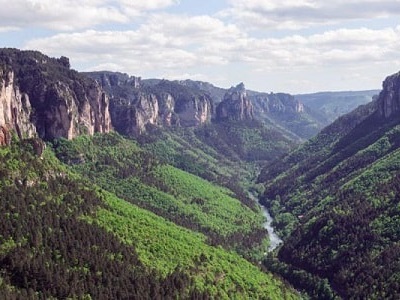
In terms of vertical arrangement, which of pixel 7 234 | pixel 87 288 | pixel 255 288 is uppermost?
pixel 7 234

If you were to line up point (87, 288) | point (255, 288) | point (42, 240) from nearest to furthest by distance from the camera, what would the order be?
point (87, 288) < point (42, 240) < point (255, 288)

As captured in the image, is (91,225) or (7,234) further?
(91,225)

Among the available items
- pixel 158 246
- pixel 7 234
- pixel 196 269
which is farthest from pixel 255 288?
pixel 7 234

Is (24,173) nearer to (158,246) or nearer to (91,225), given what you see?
(91,225)

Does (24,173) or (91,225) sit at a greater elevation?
(24,173)

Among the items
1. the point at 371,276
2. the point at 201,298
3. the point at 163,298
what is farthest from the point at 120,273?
the point at 371,276

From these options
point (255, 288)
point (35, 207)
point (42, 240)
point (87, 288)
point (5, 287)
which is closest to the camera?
point (5, 287)

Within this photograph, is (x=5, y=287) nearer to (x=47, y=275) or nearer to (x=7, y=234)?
(x=47, y=275)
